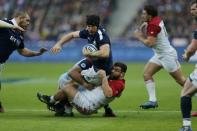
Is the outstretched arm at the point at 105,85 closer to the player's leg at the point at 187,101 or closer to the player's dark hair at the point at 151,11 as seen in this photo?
the player's leg at the point at 187,101

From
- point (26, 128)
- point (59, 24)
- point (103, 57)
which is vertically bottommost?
point (26, 128)

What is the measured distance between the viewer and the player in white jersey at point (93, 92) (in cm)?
1316

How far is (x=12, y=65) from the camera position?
33.9 metres

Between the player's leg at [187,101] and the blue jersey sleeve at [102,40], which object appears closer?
the player's leg at [187,101]

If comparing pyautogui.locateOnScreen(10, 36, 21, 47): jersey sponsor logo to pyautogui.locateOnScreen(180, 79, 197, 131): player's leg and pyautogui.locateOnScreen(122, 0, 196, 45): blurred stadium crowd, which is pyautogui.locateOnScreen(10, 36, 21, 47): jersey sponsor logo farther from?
pyautogui.locateOnScreen(122, 0, 196, 45): blurred stadium crowd

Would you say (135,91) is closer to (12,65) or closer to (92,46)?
(92,46)

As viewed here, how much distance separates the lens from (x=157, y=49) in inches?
618

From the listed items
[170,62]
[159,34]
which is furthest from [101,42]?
[170,62]

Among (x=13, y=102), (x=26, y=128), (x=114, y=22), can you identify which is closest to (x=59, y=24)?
(x=114, y=22)

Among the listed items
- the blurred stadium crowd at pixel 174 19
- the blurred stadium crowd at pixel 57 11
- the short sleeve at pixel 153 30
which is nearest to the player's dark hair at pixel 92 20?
the short sleeve at pixel 153 30

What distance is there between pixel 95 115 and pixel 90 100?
715mm

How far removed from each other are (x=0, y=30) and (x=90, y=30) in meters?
2.17

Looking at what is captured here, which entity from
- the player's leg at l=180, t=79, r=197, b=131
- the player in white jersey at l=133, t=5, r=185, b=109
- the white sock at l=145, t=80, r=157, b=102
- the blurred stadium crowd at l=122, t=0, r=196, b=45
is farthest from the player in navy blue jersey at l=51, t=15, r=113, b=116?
the blurred stadium crowd at l=122, t=0, r=196, b=45

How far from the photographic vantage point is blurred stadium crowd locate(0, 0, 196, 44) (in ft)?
126
